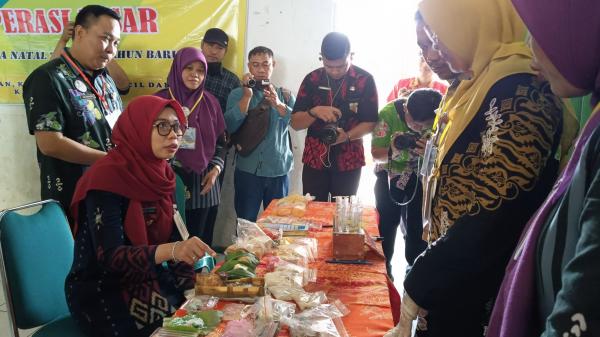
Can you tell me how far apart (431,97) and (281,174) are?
3.75ft

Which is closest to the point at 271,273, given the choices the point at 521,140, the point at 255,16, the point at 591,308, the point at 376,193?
the point at 521,140

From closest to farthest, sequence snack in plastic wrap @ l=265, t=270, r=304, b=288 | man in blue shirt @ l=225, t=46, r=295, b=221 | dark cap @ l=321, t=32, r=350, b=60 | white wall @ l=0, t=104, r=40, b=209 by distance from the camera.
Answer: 1. snack in plastic wrap @ l=265, t=270, r=304, b=288
2. dark cap @ l=321, t=32, r=350, b=60
3. man in blue shirt @ l=225, t=46, r=295, b=221
4. white wall @ l=0, t=104, r=40, b=209

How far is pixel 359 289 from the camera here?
1.17 m

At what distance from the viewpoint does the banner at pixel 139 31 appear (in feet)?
9.99

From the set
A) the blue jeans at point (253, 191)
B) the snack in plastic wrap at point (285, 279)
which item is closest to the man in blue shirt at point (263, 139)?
the blue jeans at point (253, 191)

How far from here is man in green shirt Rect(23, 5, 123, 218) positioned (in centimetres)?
182

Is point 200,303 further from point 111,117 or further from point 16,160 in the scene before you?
point 16,160

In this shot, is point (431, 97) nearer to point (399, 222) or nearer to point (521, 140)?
point (399, 222)

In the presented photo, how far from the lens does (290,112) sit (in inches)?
106

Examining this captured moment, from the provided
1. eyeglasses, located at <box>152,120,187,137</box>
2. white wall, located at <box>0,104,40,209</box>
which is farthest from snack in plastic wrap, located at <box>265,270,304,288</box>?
white wall, located at <box>0,104,40,209</box>

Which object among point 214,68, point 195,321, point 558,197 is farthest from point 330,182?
point 558,197

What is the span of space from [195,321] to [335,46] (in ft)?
5.65

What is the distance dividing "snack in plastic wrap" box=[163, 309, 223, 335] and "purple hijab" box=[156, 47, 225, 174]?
1542 millimetres

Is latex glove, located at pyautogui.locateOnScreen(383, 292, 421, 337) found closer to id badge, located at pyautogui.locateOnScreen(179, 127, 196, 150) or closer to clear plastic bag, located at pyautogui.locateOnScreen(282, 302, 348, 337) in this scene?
clear plastic bag, located at pyautogui.locateOnScreen(282, 302, 348, 337)
